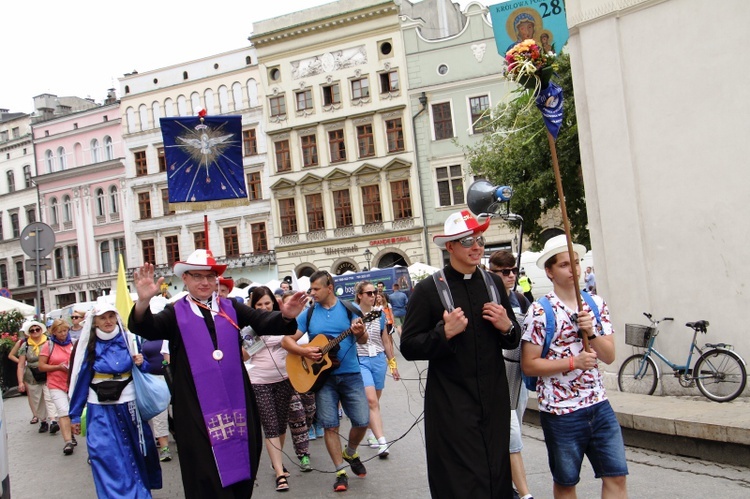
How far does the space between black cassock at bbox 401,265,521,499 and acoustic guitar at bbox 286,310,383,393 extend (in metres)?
3.05

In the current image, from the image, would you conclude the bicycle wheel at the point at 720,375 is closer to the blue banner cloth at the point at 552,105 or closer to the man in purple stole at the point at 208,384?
the blue banner cloth at the point at 552,105

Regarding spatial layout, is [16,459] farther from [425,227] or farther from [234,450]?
[425,227]

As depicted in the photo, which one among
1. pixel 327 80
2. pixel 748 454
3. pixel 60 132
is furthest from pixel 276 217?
pixel 748 454

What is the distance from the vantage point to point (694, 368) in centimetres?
938

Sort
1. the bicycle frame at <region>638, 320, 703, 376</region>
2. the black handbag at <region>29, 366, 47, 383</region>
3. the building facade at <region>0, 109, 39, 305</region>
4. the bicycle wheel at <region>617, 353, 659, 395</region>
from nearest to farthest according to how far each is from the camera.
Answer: the bicycle frame at <region>638, 320, 703, 376</region>
the bicycle wheel at <region>617, 353, 659, 395</region>
the black handbag at <region>29, 366, 47, 383</region>
the building facade at <region>0, 109, 39, 305</region>

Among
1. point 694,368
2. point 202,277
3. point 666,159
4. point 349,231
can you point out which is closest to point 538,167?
point 666,159

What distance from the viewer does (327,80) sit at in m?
46.4

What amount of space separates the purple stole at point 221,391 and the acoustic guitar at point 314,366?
2155 mm

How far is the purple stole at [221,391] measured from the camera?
5.52 metres

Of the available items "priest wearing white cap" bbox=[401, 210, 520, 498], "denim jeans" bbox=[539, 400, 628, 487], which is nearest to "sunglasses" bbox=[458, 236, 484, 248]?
"priest wearing white cap" bbox=[401, 210, 520, 498]

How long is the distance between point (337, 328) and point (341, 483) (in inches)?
57.8

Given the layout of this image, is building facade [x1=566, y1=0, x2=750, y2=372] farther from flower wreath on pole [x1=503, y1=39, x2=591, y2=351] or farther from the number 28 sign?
flower wreath on pole [x1=503, y1=39, x2=591, y2=351]

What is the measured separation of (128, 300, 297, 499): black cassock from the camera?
544cm

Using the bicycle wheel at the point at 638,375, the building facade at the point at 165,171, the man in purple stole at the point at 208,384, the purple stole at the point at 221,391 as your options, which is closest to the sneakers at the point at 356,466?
the man in purple stole at the point at 208,384
